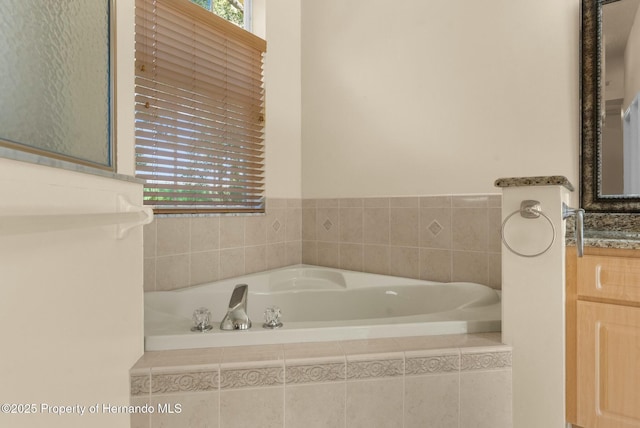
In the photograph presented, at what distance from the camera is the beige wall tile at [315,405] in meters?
1.02

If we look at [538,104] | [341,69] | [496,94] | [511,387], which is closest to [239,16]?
[341,69]

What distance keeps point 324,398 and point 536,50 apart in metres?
1.95

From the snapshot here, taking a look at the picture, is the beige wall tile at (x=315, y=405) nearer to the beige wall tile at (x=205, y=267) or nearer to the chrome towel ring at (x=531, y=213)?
the chrome towel ring at (x=531, y=213)

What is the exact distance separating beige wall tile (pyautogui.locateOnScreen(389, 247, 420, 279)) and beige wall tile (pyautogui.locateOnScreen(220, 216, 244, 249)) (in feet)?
3.19

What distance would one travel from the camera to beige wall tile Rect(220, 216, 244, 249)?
2076 mm

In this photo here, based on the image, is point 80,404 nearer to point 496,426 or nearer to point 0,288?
point 0,288

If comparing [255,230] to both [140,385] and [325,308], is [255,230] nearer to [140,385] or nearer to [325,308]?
[325,308]

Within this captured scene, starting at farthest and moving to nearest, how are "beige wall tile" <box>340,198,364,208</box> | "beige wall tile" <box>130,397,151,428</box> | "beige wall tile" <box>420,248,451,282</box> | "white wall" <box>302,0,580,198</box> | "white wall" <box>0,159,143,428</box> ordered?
"beige wall tile" <box>340,198,364,208</box> → "beige wall tile" <box>420,248,451,282</box> → "white wall" <box>302,0,580,198</box> → "beige wall tile" <box>130,397,151,428</box> → "white wall" <box>0,159,143,428</box>

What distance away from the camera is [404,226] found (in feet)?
7.13

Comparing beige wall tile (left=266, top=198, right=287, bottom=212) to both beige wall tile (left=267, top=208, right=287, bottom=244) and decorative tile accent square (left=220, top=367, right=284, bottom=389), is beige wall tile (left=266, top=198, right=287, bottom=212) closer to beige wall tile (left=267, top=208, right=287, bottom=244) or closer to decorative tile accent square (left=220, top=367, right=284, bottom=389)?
beige wall tile (left=267, top=208, right=287, bottom=244)

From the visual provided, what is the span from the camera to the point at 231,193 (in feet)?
7.09

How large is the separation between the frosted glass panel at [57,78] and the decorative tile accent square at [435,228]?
1.70m

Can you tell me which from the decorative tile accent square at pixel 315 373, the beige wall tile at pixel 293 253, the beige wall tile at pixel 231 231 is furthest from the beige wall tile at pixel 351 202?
the decorative tile accent square at pixel 315 373

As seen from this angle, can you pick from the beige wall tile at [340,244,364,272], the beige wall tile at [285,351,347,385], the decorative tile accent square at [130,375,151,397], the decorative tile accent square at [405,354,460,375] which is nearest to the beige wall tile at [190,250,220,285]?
the beige wall tile at [340,244,364,272]
